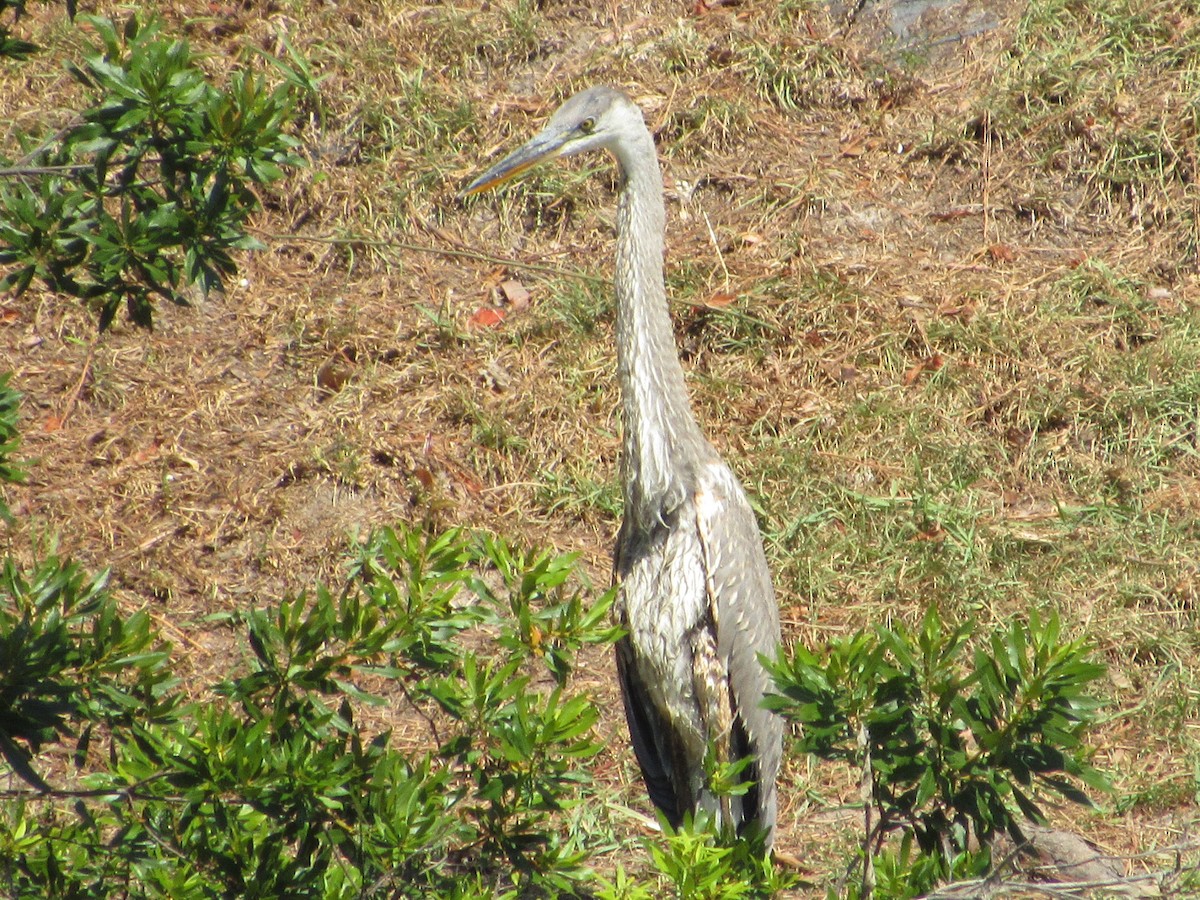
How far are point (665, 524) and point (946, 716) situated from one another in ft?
5.20

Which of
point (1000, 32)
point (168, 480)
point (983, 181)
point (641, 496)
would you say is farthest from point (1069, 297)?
point (168, 480)

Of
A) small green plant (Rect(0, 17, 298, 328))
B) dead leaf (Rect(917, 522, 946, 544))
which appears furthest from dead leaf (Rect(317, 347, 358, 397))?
small green plant (Rect(0, 17, 298, 328))

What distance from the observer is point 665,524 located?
13.0 feet

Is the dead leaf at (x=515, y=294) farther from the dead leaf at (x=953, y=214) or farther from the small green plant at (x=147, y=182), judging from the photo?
the small green plant at (x=147, y=182)

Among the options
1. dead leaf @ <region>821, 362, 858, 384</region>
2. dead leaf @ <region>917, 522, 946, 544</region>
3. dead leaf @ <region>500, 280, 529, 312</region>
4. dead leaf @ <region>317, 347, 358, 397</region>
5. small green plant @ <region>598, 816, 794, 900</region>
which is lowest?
dead leaf @ <region>317, 347, 358, 397</region>

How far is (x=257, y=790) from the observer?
2324 mm

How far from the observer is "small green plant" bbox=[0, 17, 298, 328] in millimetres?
2336

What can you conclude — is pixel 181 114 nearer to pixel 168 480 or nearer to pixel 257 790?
pixel 257 790

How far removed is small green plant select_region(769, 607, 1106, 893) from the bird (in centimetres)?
141

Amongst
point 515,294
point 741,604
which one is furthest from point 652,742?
point 515,294

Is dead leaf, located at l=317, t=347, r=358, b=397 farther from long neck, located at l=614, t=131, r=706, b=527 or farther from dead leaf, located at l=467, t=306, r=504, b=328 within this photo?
long neck, located at l=614, t=131, r=706, b=527

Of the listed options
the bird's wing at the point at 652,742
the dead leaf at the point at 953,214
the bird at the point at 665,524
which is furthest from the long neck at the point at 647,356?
the dead leaf at the point at 953,214

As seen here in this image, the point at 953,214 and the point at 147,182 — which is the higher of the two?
the point at 147,182

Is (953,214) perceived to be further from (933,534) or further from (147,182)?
(147,182)
